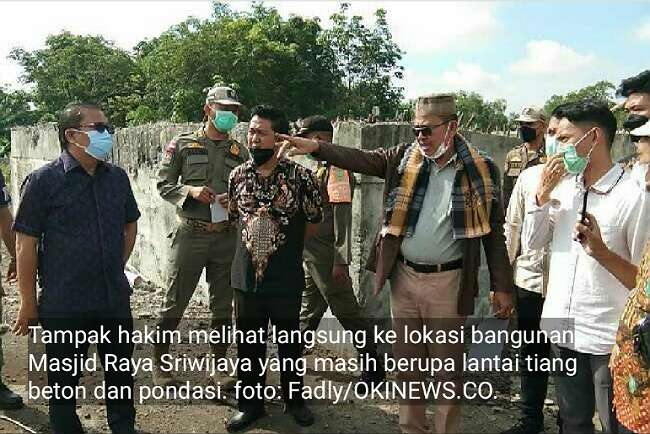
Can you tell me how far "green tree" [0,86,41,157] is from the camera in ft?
110

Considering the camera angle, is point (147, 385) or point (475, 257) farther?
point (147, 385)

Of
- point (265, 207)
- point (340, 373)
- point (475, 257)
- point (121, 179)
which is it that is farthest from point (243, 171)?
point (340, 373)

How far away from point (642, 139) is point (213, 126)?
9.72 ft

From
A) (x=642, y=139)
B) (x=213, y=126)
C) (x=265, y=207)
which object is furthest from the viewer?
(x=213, y=126)

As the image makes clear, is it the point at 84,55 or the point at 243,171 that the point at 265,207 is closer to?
the point at 243,171

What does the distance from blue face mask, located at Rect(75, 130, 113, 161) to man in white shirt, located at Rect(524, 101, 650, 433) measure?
7.88 ft

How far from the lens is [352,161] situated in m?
3.34

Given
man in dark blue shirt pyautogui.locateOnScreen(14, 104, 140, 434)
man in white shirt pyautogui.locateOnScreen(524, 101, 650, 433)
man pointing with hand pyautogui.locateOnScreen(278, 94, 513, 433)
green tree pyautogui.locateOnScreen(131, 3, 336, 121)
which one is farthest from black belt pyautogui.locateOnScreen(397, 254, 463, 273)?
green tree pyautogui.locateOnScreen(131, 3, 336, 121)

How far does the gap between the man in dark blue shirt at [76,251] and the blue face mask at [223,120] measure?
959 mm

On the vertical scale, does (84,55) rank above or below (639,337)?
above

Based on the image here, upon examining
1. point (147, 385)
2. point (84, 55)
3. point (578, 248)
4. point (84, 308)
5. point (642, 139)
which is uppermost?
point (84, 55)

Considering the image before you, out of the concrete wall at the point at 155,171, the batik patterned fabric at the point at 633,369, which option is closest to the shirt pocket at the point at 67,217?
the concrete wall at the point at 155,171

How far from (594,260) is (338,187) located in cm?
193

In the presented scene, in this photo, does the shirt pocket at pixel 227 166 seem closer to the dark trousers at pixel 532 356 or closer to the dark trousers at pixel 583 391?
the dark trousers at pixel 532 356
